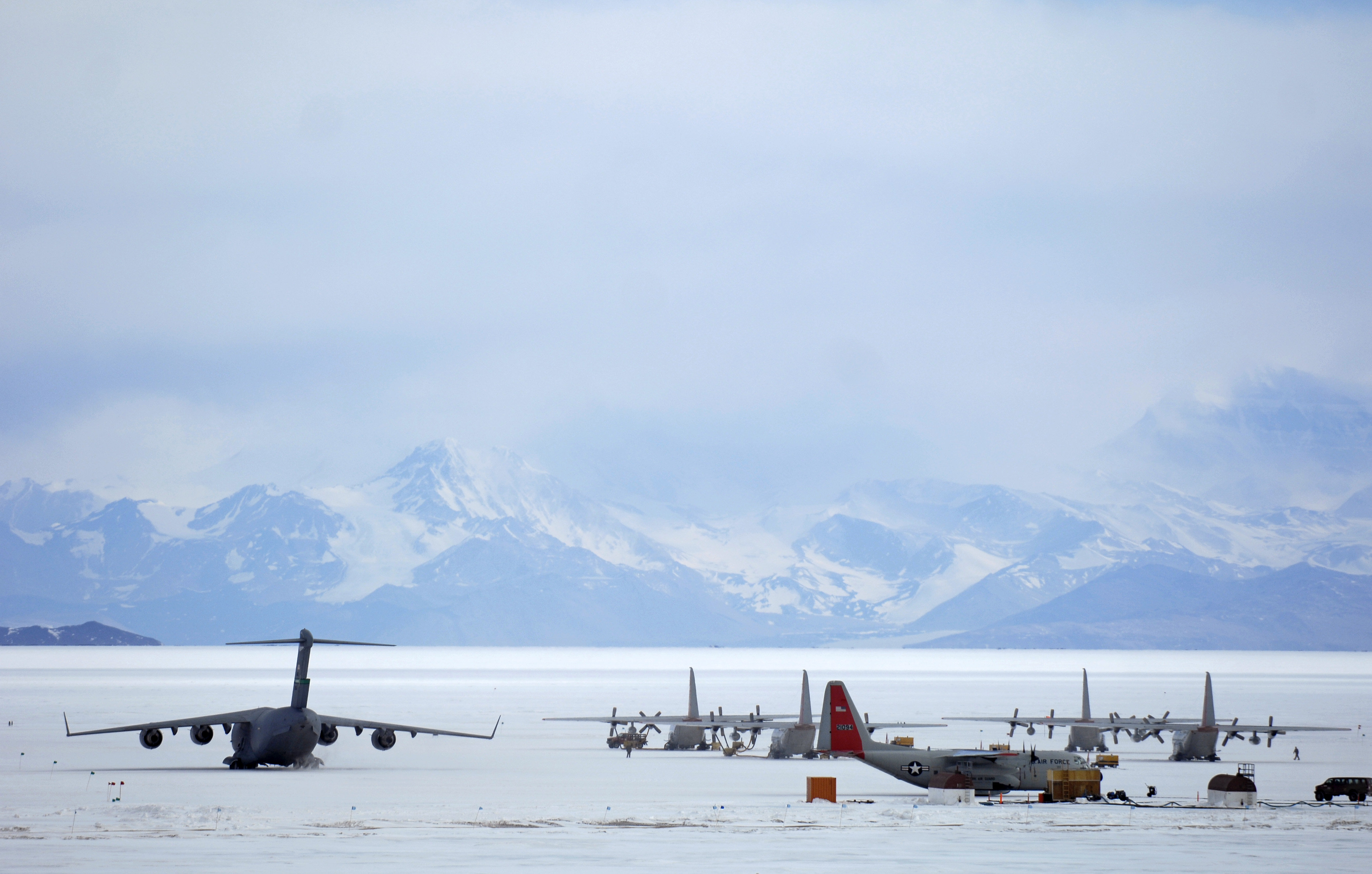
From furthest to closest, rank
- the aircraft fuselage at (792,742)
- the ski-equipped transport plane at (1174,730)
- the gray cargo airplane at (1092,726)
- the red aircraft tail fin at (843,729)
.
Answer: the gray cargo airplane at (1092,726) < the aircraft fuselage at (792,742) < the ski-equipped transport plane at (1174,730) < the red aircraft tail fin at (843,729)

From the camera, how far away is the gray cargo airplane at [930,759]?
241 ft

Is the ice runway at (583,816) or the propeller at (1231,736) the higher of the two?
the propeller at (1231,736)

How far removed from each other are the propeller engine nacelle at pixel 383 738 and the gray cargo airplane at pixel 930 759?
21.1 metres

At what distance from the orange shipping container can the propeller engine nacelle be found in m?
20.7

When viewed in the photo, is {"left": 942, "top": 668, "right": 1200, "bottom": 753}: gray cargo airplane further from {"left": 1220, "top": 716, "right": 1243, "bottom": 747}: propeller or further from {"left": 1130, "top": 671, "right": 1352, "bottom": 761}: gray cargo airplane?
{"left": 1220, "top": 716, "right": 1243, "bottom": 747}: propeller

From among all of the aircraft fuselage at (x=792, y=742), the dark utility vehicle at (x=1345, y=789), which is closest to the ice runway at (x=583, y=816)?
the aircraft fuselage at (x=792, y=742)

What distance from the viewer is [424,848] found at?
169ft

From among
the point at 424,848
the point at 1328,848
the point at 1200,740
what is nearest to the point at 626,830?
the point at 424,848

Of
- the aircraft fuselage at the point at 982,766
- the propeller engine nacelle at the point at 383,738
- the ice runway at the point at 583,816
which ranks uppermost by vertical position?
the propeller engine nacelle at the point at 383,738

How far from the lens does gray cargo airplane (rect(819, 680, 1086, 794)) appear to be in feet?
241

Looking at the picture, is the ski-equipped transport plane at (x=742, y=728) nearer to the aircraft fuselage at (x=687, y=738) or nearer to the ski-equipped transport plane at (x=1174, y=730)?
the aircraft fuselage at (x=687, y=738)

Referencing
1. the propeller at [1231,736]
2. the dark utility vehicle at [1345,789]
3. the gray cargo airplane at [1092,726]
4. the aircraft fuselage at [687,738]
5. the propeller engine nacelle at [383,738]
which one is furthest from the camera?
the aircraft fuselage at [687,738]

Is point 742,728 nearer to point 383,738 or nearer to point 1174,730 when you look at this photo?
point 1174,730

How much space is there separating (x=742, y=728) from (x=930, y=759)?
35.8 m
